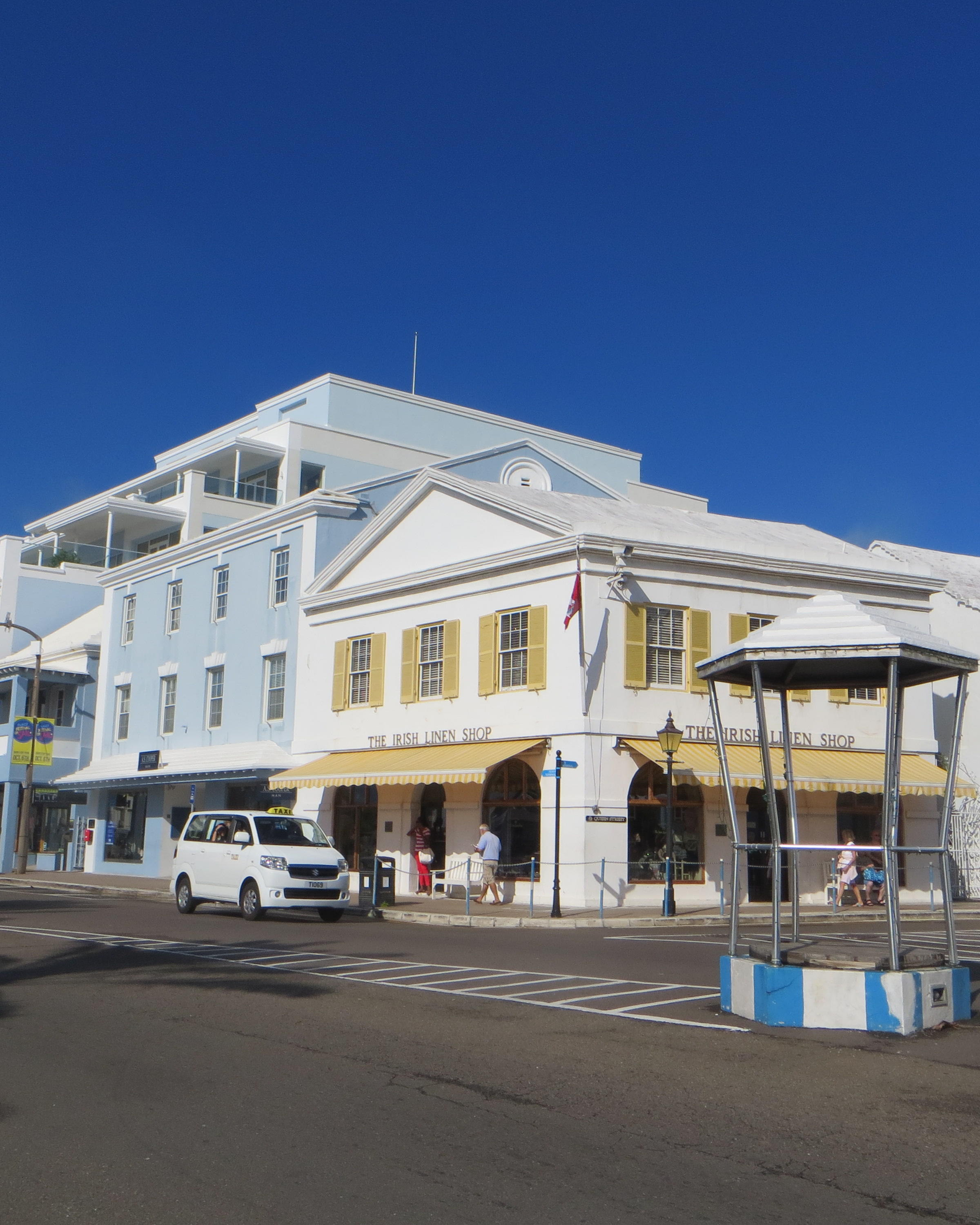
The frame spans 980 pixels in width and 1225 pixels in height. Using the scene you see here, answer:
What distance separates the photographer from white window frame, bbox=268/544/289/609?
3394cm

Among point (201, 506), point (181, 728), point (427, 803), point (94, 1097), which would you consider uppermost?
point (201, 506)

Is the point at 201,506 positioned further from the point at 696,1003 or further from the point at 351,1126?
the point at 351,1126

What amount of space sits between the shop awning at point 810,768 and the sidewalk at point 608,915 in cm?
243

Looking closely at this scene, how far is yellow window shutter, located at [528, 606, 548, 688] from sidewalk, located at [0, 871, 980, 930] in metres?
4.51

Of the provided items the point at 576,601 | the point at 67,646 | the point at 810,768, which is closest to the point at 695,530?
the point at 576,601

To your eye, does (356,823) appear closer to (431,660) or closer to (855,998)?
(431,660)

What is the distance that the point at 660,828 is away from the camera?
2556cm

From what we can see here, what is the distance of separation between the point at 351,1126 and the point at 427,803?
22.1 m

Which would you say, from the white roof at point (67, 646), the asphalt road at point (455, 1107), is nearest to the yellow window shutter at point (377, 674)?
the asphalt road at point (455, 1107)

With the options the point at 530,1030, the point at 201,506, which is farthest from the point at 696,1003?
the point at 201,506

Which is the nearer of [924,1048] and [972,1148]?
[972,1148]

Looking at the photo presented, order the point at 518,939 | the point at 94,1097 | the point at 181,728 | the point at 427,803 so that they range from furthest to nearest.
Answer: the point at 181,728, the point at 427,803, the point at 518,939, the point at 94,1097

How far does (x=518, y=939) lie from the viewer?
61.5ft

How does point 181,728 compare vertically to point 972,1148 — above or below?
above
